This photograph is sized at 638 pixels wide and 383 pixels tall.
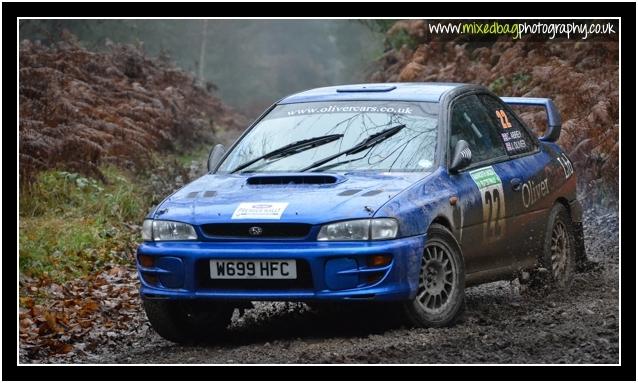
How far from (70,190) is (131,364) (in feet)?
22.9

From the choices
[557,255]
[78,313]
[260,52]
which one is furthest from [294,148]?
[260,52]

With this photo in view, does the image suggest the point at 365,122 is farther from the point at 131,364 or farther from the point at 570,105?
the point at 570,105

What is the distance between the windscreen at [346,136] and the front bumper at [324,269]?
0.99 metres

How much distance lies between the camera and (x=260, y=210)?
7.00 metres

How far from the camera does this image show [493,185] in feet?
26.8

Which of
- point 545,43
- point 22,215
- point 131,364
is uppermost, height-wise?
point 545,43

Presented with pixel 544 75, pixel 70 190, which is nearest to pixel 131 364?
pixel 70 190

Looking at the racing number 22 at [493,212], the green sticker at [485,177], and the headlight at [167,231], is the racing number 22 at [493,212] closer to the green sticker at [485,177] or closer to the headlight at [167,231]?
the green sticker at [485,177]

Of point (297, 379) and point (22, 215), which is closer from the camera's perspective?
point (297, 379)

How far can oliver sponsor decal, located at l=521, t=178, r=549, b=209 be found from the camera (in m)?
8.54

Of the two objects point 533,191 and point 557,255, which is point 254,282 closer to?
point 533,191

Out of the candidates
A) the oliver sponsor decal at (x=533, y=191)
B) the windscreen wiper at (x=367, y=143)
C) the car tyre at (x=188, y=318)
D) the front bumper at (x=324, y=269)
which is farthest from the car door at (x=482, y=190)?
the car tyre at (x=188, y=318)

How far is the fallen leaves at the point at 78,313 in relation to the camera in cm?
775

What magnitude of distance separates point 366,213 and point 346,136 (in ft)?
4.49
